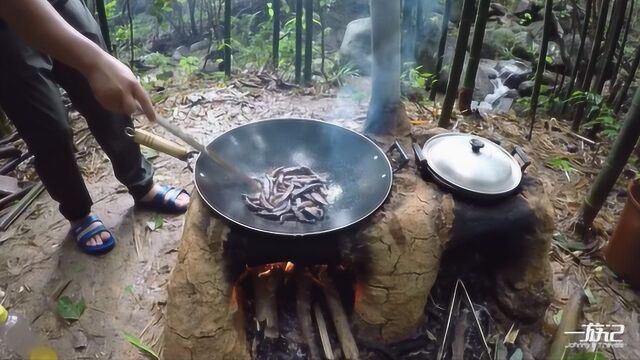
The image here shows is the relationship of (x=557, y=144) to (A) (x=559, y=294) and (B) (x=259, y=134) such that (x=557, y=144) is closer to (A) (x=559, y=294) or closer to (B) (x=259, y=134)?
(A) (x=559, y=294)

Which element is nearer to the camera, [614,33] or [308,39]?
[614,33]

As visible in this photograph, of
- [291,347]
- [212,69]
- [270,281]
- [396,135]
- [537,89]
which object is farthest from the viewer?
[212,69]

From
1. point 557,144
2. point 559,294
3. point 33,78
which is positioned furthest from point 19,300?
point 557,144

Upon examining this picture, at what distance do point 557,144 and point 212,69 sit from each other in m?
5.12

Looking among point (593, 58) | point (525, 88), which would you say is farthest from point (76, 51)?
point (525, 88)

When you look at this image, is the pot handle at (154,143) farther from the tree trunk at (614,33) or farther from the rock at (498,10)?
the rock at (498,10)

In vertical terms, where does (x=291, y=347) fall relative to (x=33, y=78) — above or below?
below

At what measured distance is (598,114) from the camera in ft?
15.4

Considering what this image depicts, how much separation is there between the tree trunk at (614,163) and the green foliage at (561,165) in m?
0.79

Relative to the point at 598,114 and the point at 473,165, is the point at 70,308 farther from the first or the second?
the point at 598,114

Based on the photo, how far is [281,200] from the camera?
8.79 ft

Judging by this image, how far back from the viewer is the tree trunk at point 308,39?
5.10 meters

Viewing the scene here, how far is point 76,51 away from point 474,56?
3636 mm

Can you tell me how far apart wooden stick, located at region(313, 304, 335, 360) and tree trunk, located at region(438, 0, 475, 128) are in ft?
8.35
